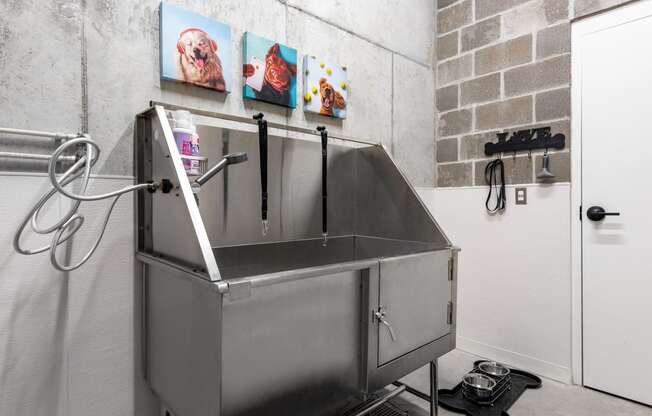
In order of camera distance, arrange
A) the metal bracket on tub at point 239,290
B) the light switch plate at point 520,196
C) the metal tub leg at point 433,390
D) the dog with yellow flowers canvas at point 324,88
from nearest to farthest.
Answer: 1. the metal bracket on tub at point 239,290
2. the metal tub leg at point 433,390
3. the dog with yellow flowers canvas at point 324,88
4. the light switch plate at point 520,196

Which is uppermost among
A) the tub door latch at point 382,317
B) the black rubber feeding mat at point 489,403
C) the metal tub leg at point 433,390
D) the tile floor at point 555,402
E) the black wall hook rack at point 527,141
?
the black wall hook rack at point 527,141

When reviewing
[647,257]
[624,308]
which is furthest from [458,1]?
[624,308]

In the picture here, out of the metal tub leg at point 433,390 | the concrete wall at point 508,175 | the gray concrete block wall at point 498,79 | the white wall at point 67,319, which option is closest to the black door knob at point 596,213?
the concrete wall at point 508,175

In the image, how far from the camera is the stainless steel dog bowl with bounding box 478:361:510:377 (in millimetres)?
2205

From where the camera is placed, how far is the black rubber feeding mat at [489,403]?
6.19 ft

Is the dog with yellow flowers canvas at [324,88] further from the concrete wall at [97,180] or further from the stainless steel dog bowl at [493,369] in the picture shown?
the stainless steel dog bowl at [493,369]

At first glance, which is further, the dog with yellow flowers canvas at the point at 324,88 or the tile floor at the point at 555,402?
the dog with yellow flowers canvas at the point at 324,88

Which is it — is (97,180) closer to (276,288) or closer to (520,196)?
(276,288)

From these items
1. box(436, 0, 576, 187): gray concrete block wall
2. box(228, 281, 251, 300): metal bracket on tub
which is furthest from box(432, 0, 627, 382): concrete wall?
box(228, 281, 251, 300): metal bracket on tub

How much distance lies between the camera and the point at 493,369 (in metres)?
2.27

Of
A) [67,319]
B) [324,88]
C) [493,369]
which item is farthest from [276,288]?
[493,369]

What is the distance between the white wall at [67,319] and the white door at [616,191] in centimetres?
241

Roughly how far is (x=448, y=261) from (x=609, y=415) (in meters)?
1.26

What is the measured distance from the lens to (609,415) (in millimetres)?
1875
